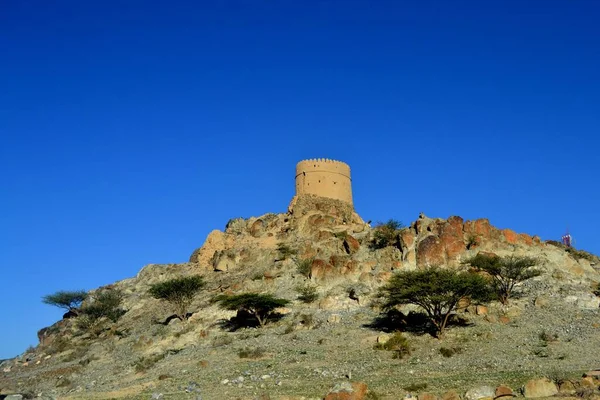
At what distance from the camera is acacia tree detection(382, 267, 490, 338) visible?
107 feet

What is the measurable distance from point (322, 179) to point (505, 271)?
2724 centimetres

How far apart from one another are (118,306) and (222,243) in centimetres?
1167

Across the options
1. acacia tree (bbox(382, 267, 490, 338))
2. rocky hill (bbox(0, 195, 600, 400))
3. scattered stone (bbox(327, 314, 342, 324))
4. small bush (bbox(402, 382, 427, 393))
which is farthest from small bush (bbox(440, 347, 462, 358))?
scattered stone (bbox(327, 314, 342, 324))

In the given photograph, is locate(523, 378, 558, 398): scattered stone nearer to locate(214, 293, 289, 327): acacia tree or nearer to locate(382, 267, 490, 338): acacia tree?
locate(382, 267, 490, 338): acacia tree

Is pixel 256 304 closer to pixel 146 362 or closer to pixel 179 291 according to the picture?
pixel 146 362

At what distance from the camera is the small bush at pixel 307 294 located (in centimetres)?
4247

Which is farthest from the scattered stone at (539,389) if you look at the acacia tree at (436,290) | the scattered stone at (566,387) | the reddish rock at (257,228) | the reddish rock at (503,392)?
the reddish rock at (257,228)

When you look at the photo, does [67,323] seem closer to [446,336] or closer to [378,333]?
[378,333]

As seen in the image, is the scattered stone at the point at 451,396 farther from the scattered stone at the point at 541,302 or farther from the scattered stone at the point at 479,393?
the scattered stone at the point at 541,302

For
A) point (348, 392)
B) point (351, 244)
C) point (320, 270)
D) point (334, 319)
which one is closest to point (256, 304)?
point (334, 319)

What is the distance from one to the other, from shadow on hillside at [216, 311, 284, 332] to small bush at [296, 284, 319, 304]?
2.37 metres

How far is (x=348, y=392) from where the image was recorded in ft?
64.3

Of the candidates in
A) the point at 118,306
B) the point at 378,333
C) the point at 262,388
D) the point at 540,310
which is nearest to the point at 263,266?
the point at 118,306

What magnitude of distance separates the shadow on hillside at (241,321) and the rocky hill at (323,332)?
19.7 inches
